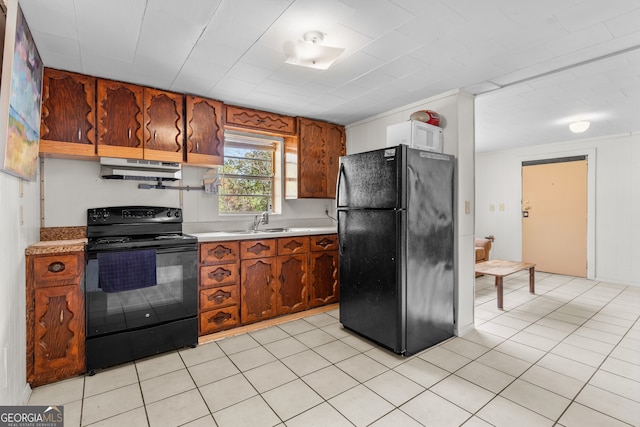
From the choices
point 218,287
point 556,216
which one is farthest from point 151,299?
point 556,216

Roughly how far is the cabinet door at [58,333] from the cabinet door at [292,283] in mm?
1727

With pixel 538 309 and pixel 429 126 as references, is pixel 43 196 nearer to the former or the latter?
A: pixel 429 126

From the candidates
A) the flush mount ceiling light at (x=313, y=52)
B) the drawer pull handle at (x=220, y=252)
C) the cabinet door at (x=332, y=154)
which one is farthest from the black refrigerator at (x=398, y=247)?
the drawer pull handle at (x=220, y=252)

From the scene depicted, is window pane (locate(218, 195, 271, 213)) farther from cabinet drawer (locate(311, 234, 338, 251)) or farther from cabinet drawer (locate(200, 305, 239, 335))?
cabinet drawer (locate(200, 305, 239, 335))

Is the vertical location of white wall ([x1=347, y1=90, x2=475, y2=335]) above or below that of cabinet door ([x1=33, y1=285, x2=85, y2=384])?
above

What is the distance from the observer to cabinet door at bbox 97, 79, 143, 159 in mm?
2658

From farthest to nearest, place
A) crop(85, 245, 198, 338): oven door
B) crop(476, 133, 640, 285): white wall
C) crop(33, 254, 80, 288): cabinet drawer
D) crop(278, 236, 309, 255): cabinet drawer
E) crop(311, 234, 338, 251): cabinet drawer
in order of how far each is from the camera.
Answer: crop(476, 133, 640, 285): white wall → crop(311, 234, 338, 251): cabinet drawer → crop(278, 236, 309, 255): cabinet drawer → crop(85, 245, 198, 338): oven door → crop(33, 254, 80, 288): cabinet drawer

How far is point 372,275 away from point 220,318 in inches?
59.3

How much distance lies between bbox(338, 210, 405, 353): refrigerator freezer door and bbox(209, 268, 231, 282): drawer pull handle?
44.5 inches

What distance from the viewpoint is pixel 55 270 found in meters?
2.20

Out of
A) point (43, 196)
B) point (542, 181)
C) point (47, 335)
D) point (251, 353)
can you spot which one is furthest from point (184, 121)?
point (542, 181)

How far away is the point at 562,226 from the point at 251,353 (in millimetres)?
5736

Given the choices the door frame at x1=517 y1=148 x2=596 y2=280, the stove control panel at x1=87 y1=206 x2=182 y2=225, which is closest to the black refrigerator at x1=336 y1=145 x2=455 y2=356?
the stove control panel at x1=87 y1=206 x2=182 y2=225

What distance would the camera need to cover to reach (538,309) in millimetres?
3791
